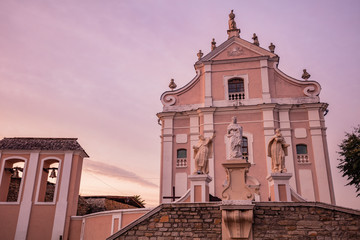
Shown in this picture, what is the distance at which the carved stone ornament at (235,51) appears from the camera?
1997cm

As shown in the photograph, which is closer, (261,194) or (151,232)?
(151,232)

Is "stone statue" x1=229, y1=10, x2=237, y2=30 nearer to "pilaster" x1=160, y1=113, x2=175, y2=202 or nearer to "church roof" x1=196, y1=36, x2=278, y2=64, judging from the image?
"church roof" x1=196, y1=36, x2=278, y2=64

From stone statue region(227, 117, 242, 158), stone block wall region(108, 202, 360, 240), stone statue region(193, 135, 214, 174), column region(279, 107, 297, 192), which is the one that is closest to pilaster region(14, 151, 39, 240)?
stone block wall region(108, 202, 360, 240)

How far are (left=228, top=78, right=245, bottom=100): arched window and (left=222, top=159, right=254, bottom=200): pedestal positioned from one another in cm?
986

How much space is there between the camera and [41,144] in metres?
17.1

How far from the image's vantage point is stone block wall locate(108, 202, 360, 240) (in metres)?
8.61

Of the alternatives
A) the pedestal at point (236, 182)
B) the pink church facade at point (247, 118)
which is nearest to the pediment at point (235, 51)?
the pink church facade at point (247, 118)

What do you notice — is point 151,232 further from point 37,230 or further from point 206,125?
point 206,125

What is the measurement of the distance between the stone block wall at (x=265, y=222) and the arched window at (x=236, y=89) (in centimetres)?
1063

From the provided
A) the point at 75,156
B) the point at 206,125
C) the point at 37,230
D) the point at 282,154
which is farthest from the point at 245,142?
the point at 37,230

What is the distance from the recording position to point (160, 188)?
58.3ft

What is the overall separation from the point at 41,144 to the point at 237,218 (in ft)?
40.5

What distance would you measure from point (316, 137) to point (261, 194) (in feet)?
14.8

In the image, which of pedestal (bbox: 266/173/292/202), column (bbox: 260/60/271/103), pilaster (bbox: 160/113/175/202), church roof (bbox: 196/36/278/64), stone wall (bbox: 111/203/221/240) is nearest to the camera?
stone wall (bbox: 111/203/221/240)
